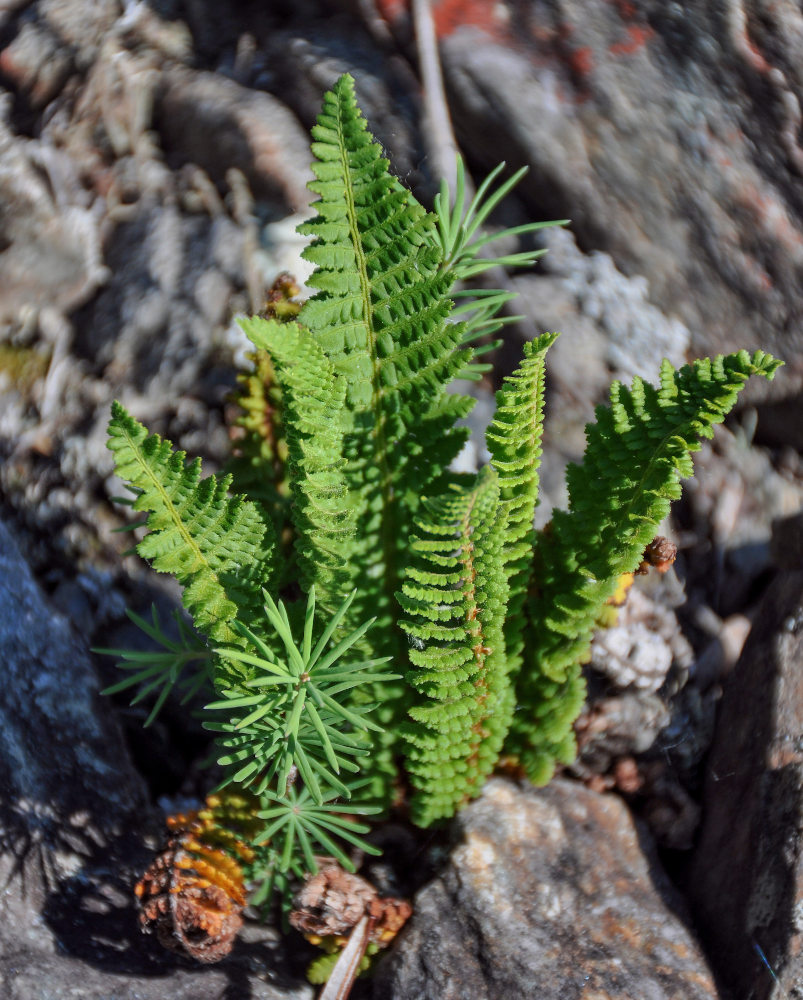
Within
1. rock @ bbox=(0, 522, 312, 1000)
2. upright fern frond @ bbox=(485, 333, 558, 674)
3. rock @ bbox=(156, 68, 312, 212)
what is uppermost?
upright fern frond @ bbox=(485, 333, 558, 674)

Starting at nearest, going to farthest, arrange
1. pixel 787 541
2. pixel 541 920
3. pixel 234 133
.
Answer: pixel 541 920 → pixel 787 541 → pixel 234 133

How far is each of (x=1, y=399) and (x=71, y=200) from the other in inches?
28.5

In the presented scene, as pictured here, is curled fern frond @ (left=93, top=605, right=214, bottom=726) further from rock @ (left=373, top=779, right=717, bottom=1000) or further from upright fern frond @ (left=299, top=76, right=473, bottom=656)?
rock @ (left=373, top=779, right=717, bottom=1000)

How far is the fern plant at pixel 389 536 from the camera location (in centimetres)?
152

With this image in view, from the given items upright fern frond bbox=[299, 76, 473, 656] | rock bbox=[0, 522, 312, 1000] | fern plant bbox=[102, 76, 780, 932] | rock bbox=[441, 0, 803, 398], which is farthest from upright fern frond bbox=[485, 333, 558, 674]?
rock bbox=[441, 0, 803, 398]

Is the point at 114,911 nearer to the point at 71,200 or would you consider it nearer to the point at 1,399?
the point at 1,399

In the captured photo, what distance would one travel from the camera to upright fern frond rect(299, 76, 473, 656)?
152 cm

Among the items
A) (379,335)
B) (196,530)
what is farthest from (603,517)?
(196,530)

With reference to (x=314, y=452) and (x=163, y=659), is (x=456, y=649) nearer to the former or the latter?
(x=314, y=452)

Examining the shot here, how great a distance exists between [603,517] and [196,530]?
81cm

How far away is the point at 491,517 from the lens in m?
1.50

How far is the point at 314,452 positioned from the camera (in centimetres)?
156

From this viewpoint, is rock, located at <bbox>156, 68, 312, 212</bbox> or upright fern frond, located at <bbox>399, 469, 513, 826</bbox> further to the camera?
rock, located at <bbox>156, 68, 312, 212</bbox>

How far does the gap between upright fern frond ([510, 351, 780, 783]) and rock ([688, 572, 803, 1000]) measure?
43cm
